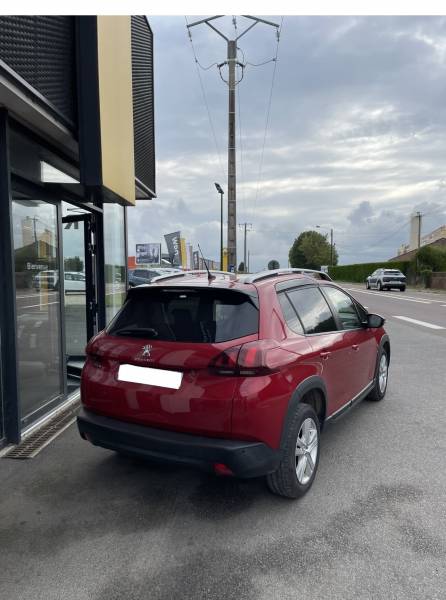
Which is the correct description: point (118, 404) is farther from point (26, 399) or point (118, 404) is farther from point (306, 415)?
point (26, 399)

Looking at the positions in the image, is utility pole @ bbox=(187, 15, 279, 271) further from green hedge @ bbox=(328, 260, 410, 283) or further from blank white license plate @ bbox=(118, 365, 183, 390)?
green hedge @ bbox=(328, 260, 410, 283)

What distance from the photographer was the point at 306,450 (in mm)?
3385

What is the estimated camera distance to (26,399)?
5.08 meters

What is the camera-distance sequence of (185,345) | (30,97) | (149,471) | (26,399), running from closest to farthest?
(185,345) < (149,471) < (30,97) < (26,399)

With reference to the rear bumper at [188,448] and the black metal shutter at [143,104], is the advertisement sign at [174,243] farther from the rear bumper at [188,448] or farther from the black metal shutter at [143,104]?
the rear bumper at [188,448]

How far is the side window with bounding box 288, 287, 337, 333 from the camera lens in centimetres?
366

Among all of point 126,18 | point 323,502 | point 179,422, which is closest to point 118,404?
point 179,422

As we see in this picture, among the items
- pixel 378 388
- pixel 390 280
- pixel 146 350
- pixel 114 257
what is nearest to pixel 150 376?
pixel 146 350

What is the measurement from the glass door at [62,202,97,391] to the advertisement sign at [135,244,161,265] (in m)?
23.8

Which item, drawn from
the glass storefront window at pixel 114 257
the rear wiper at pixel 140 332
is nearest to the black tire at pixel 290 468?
the rear wiper at pixel 140 332

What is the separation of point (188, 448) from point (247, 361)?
0.66m

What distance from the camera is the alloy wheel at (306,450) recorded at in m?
3.30

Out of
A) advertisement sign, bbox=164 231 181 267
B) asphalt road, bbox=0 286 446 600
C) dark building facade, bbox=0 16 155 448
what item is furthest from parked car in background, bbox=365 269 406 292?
asphalt road, bbox=0 286 446 600

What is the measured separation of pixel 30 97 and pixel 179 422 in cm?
322
